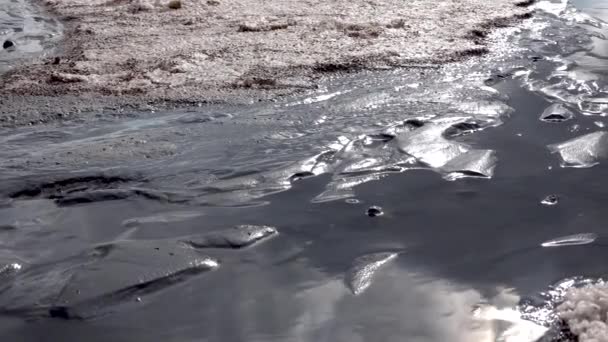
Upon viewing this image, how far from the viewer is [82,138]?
4.04 m

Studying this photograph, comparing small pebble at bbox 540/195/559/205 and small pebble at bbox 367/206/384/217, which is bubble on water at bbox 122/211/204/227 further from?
small pebble at bbox 540/195/559/205

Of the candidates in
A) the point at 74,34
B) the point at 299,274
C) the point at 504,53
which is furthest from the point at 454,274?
the point at 74,34

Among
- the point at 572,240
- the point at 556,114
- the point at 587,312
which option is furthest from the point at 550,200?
the point at 556,114

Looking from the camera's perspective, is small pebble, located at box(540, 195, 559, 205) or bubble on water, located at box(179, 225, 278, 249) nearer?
bubble on water, located at box(179, 225, 278, 249)

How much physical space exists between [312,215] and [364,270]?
496 mm

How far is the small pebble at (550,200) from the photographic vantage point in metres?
3.11

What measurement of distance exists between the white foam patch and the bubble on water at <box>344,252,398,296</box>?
2.15 ft

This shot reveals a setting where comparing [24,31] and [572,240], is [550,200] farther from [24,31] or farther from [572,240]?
[24,31]

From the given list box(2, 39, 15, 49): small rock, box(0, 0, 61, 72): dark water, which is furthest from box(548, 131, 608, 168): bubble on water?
box(2, 39, 15, 49): small rock

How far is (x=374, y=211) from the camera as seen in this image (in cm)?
Answer: 309

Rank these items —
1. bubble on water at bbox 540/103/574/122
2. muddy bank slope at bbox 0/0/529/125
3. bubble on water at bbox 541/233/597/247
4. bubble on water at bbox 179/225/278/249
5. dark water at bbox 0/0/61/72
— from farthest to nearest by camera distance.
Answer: dark water at bbox 0/0/61/72 < muddy bank slope at bbox 0/0/529/125 < bubble on water at bbox 540/103/574/122 < bubble on water at bbox 179/225/278/249 < bubble on water at bbox 541/233/597/247

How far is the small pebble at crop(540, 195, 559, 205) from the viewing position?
3.11 m

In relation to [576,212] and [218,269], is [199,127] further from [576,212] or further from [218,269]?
[576,212]

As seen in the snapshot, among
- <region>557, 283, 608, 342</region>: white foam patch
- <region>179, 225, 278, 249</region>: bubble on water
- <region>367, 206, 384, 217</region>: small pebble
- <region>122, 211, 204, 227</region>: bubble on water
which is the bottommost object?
<region>367, 206, 384, 217</region>: small pebble
